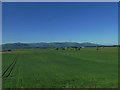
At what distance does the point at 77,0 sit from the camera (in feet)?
21.8

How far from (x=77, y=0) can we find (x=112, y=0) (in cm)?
166

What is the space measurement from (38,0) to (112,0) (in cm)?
344

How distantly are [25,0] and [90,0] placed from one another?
3.00m

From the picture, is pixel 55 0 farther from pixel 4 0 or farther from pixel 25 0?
pixel 4 0

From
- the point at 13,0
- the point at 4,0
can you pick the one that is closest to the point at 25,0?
the point at 13,0

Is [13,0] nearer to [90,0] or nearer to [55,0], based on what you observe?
[55,0]

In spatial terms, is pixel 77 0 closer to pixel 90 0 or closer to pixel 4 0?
pixel 90 0

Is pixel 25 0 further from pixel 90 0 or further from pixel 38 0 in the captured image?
pixel 90 0

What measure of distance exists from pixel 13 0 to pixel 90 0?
141 inches

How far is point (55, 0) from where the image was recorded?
22.1 feet

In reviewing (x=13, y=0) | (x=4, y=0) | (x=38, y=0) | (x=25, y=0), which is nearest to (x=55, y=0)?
(x=38, y=0)

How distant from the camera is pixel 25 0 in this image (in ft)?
21.9

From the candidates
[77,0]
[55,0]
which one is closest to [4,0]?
[55,0]

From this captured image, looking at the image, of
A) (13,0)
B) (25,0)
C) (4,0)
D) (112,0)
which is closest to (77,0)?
(112,0)
